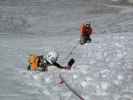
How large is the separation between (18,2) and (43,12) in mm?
5363

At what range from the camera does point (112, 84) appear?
10.3m

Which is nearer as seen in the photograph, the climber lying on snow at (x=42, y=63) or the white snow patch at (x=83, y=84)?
the white snow patch at (x=83, y=84)

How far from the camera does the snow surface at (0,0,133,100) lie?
988cm

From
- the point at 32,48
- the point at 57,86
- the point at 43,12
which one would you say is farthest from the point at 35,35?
the point at 57,86

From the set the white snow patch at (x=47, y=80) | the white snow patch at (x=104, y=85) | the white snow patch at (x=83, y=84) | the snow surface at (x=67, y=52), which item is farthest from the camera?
the white snow patch at (x=47, y=80)

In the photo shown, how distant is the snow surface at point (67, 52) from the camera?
9.88m

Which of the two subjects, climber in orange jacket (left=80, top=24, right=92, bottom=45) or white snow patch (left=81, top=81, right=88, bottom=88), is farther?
climber in orange jacket (left=80, top=24, right=92, bottom=45)

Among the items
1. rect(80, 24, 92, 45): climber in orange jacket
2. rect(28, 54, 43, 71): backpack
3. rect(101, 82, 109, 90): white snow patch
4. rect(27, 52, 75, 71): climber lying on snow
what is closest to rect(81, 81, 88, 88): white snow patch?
rect(101, 82, 109, 90): white snow patch

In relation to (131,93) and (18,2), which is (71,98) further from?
(18,2)

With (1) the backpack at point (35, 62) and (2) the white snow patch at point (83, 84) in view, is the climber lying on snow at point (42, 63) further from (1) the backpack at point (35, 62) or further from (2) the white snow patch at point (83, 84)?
(2) the white snow patch at point (83, 84)

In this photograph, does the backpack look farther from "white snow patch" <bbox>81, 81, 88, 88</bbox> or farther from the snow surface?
"white snow patch" <bbox>81, 81, 88, 88</bbox>

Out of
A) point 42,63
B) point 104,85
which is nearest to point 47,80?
point 42,63

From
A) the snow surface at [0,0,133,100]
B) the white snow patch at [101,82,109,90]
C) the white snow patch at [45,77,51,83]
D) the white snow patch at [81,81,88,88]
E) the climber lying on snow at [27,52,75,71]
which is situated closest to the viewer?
the snow surface at [0,0,133,100]

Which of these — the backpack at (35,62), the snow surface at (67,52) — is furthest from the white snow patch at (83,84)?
the backpack at (35,62)
